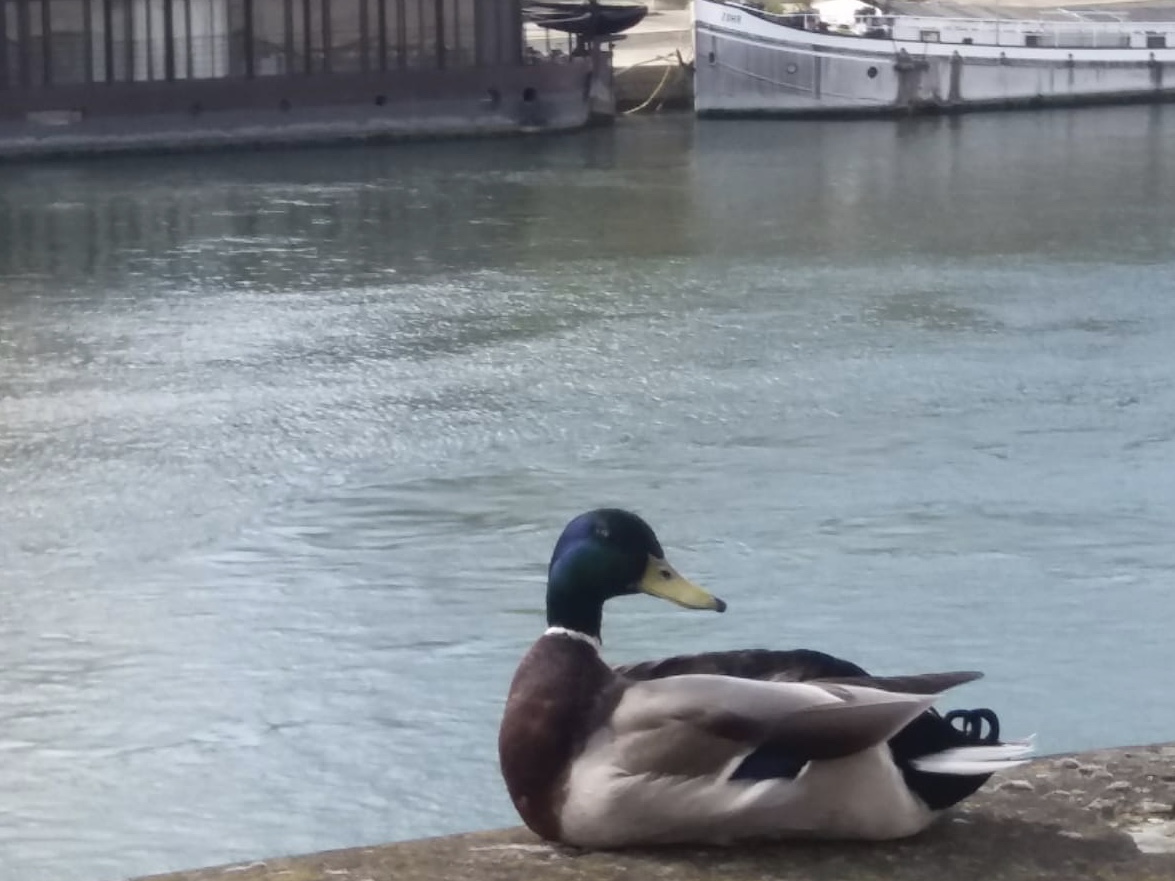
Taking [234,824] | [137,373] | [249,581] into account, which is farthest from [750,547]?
[137,373]

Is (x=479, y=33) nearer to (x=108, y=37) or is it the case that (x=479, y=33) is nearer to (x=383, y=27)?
(x=383, y=27)

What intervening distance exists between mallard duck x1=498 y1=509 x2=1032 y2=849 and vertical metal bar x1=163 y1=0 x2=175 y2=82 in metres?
24.1

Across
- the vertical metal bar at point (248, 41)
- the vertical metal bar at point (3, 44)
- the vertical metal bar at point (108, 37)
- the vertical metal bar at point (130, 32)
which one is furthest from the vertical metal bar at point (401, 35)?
the vertical metal bar at point (3, 44)

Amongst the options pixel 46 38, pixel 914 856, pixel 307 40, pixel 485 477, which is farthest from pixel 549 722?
pixel 307 40

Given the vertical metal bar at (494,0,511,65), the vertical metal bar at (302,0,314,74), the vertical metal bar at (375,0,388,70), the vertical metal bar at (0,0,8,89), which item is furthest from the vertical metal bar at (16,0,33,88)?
the vertical metal bar at (494,0,511,65)

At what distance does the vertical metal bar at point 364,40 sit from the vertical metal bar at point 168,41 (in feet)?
7.84

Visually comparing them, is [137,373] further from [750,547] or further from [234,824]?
[234,824]

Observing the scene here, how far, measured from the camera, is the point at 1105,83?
3102cm

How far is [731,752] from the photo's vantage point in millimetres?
3281

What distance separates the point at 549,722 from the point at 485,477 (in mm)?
6026

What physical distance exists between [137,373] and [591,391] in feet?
8.64

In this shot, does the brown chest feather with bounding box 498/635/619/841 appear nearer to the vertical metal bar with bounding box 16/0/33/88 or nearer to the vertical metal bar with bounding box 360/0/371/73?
the vertical metal bar with bounding box 16/0/33/88

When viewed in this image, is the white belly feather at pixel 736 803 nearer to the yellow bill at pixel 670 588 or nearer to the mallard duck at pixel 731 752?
the mallard duck at pixel 731 752

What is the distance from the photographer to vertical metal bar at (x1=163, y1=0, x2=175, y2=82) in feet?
87.5
